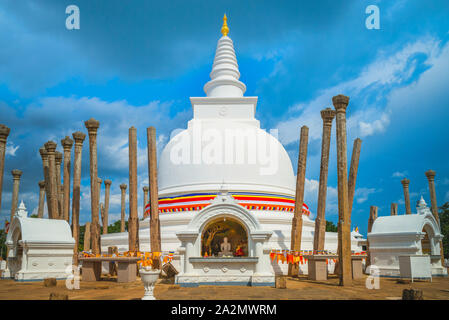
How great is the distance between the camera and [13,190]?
83.7 ft

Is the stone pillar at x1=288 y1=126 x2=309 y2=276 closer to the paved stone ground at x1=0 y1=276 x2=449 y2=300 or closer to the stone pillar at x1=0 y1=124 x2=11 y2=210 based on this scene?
the paved stone ground at x1=0 y1=276 x2=449 y2=300

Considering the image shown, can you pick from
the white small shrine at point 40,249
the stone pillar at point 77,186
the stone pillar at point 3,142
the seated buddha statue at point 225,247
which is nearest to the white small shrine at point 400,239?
the seated buddha statue at point 225,247

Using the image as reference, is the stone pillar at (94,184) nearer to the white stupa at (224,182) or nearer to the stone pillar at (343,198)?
the white stupa at (224,182)

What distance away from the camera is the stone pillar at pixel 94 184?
17.0 meters

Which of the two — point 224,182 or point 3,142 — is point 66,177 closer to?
point 3,142

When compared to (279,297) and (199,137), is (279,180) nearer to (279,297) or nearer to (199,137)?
(199,137)

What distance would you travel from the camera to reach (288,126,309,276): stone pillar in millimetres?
16902

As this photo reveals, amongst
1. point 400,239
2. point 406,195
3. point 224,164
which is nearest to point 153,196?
point 224,164

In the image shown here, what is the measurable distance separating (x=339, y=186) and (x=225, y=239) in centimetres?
499

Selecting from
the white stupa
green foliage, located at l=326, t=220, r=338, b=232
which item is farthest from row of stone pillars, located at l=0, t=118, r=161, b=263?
green foliage, located at l=326, t=220, r=338, b=232

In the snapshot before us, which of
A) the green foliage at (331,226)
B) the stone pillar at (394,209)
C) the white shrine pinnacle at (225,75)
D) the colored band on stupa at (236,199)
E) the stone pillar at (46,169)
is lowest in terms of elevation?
the green foliage at (331,226)

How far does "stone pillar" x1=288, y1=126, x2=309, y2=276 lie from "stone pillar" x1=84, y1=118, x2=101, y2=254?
9039 millimetres

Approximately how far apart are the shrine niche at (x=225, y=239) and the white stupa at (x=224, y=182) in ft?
0.13

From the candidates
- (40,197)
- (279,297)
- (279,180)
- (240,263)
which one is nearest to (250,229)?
(240,263)
